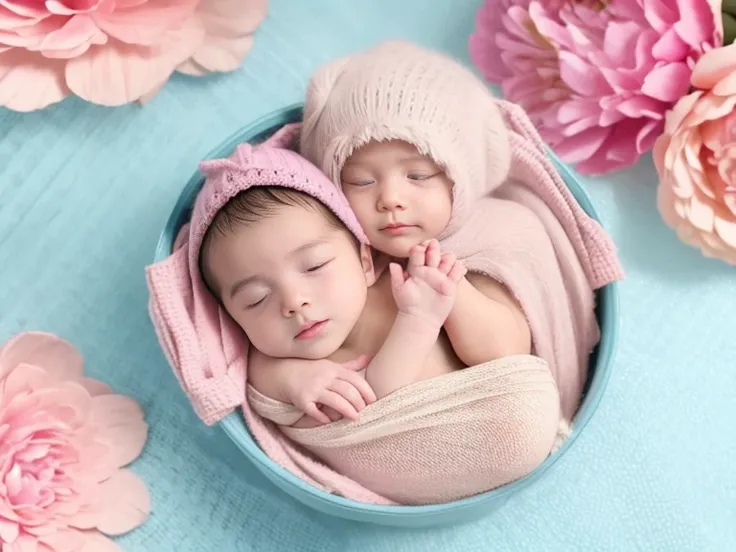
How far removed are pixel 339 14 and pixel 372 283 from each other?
1.51ft

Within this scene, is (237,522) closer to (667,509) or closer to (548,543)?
(548,543)

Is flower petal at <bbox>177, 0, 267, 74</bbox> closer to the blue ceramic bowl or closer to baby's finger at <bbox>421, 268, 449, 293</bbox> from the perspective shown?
the blue ceramic bowl

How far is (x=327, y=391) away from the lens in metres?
0.78

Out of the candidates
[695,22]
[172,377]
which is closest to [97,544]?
[172,377]

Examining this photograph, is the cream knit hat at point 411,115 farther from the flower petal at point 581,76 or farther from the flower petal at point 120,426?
the flower petal at point 120,426

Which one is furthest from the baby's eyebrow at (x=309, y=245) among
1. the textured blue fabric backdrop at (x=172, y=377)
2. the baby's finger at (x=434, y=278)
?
the textured blue fabric backdrop at (x=172, y=377)

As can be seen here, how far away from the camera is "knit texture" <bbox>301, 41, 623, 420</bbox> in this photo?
2.62 ft

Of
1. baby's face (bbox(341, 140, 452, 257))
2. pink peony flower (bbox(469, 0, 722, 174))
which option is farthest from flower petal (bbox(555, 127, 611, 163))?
baby's face (bbox(341, 140, 452, 257))

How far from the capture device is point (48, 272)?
1021mm

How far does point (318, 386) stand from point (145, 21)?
520 mm

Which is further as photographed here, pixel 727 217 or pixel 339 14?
pixel 339 14

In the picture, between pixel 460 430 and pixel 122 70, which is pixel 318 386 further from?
pixel 122 70

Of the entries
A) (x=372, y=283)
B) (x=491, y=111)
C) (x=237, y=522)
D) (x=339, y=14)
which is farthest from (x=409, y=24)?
(x=237, y=522)

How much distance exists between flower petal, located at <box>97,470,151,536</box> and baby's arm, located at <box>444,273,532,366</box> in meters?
0.40
